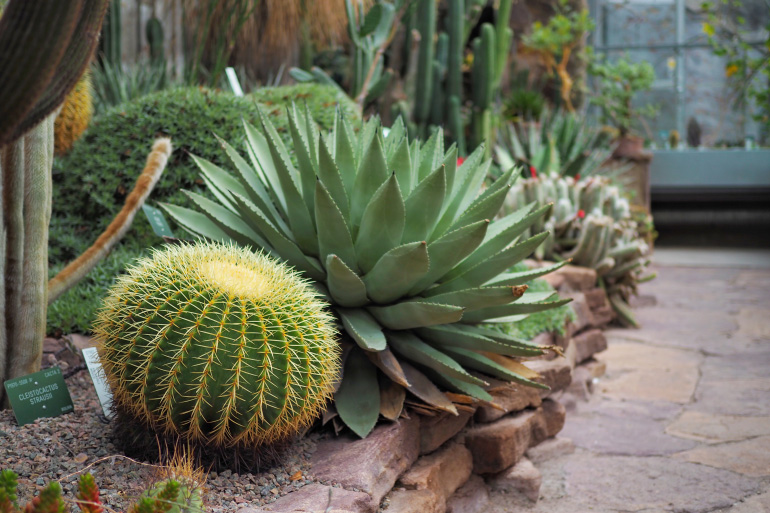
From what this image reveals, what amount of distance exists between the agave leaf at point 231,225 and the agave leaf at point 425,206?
0.53 metres

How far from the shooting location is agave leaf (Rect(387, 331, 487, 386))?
239 cm

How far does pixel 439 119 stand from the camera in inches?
292

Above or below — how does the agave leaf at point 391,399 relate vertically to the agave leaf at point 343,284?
below

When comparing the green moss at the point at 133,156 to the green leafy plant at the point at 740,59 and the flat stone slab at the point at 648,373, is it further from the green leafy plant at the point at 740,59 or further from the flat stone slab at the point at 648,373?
the green leafy plant at the point at 740,59

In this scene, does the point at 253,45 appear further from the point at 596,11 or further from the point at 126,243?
A: the point at 596,11

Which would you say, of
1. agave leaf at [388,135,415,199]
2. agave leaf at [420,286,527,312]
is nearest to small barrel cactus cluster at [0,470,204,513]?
agave leaf at [420,286,527,312]

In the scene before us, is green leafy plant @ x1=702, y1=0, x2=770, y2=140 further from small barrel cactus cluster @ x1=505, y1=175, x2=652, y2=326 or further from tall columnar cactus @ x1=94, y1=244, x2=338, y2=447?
tall columnar cactus @ x1=94, y1=244, x2=338, y2=447

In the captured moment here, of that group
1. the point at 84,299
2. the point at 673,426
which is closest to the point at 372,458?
the point at 84,299

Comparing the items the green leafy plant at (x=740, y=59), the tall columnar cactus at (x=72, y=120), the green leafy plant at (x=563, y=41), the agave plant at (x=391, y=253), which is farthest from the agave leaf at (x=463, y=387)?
the green leafy plant at (x=563, y=41)

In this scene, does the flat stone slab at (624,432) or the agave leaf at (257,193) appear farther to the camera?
the flat stone slab at (624,432)

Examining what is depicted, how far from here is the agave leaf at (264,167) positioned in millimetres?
2699

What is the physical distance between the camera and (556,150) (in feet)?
25.5

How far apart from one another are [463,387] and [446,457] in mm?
317

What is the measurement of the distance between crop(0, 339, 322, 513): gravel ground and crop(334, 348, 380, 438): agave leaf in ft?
0.45
